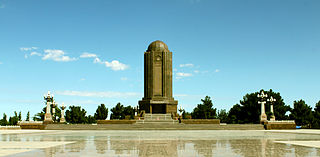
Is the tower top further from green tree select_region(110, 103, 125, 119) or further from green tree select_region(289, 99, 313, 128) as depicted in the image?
green tree select_region(289, 99, 313, 128)

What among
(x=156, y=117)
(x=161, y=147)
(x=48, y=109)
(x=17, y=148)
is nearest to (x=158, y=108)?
(x=156, y=117)

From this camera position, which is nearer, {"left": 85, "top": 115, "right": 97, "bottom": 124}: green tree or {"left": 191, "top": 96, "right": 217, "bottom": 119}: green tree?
{"left": 191, "top": 96, "right": 217, "bottom": 119}: green tree

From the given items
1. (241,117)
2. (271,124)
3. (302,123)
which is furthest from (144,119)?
(302,123)

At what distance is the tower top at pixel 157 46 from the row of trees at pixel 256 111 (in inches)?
788

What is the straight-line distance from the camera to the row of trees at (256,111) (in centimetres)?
7017

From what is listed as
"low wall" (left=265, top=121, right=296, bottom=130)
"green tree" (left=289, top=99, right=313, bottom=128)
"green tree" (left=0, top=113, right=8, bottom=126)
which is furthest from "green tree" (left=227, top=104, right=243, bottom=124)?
"green tree" (left=0, top=113, right=8, bottom=126)

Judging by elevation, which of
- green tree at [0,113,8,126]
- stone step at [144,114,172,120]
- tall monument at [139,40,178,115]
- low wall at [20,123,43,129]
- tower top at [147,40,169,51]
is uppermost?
tower top at [147,40,169,51]

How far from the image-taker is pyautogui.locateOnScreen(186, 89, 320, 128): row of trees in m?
70.2

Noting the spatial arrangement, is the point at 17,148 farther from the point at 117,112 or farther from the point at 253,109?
the point at 253,109

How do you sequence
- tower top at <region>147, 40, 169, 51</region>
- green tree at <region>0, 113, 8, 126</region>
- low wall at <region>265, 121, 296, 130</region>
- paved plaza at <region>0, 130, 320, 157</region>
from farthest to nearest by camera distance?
green tree at <region>0, 113, 8, 126</region>, tower top at <region>147, 40, 169, 51</region>, low wall at <region>265, 121, 296, 130</region>, paved plaza at <region>0, 130, 320, 157</region>

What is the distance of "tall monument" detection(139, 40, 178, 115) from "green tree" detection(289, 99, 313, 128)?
113 ft

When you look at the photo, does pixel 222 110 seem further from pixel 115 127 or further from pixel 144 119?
pixel 115 127

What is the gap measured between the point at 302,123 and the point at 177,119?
3950 cm

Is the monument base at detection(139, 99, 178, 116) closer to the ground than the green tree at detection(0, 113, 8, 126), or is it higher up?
higher up
